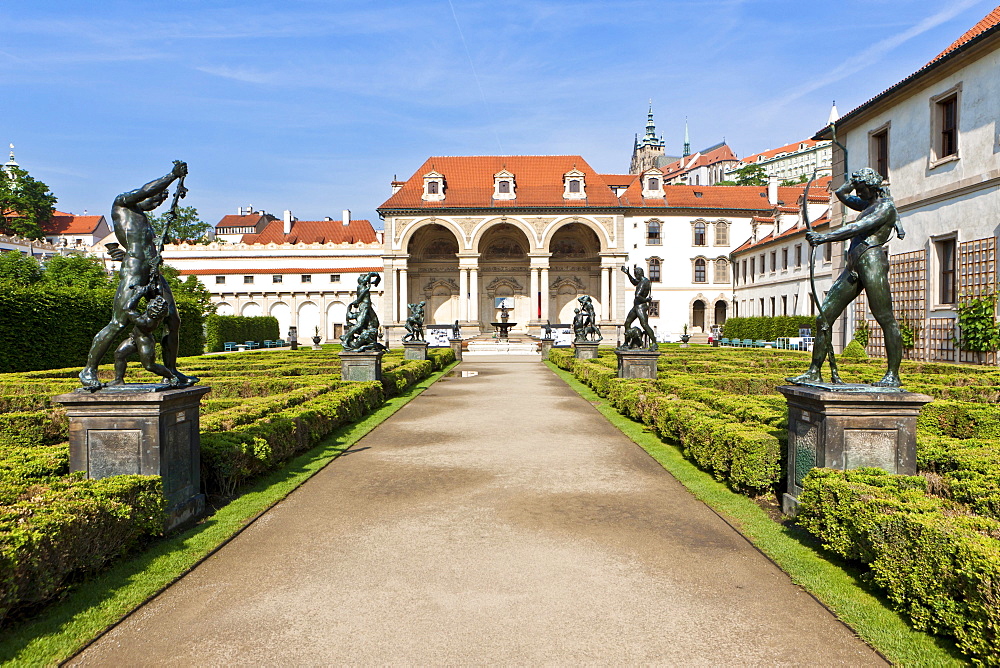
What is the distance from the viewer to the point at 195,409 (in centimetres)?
570

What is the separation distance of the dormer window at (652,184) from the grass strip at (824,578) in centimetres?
4936

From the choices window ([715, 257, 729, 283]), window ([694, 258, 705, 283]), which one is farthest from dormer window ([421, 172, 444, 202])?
window ([715, 257, 729, 283])

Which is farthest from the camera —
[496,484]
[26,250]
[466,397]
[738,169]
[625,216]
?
[738,169]

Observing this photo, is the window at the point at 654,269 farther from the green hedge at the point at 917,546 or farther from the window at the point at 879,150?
the green hedge at the point at 917,546

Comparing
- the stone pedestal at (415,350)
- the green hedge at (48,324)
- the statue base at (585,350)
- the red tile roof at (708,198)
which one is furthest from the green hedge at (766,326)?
the green hedge at (48,324)

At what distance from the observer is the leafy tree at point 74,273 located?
4046 centimetres

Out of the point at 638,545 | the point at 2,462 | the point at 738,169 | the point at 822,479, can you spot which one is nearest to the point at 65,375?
the point at 2,462

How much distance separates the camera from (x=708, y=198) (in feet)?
176

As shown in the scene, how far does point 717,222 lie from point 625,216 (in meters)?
8.00

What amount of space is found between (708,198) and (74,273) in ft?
163

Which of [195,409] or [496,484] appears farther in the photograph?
[496,484]

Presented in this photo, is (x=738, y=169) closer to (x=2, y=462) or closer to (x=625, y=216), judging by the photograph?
(x=625, y=216)

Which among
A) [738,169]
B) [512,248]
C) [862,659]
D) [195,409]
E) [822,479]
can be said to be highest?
[738,169]

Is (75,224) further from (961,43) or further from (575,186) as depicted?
(961,43)
